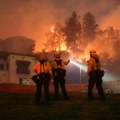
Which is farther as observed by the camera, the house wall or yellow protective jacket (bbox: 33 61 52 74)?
the house wall

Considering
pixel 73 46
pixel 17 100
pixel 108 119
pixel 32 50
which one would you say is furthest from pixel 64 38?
pixel 108 119

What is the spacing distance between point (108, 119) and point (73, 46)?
67.1 metres

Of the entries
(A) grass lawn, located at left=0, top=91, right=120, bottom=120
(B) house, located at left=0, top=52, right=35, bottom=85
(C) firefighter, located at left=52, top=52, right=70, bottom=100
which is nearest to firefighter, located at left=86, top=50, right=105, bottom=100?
(A) grass lawn, located at left=0, top=91, right=120, bottom=120

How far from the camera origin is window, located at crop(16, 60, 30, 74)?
58625 millimetres

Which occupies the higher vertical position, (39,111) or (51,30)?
(51,30)

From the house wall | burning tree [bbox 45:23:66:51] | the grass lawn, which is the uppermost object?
burning tree [bbox 45:23:66:51]

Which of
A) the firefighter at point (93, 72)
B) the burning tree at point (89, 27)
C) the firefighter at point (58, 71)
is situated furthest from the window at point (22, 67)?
the firefighter at point (93, 72)

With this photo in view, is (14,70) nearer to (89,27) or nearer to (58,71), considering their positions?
(89,27)

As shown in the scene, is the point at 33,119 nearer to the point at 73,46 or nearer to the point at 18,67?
the point at 18,67

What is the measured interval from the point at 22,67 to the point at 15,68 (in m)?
1.67

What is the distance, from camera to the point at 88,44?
82.4 metres

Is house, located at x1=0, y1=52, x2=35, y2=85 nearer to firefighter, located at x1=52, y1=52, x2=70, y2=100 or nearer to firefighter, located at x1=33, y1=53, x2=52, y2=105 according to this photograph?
firefighter, located at x1=52, y1=52, x2=70, y2=100

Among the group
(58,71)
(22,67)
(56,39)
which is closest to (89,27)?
(56,39)

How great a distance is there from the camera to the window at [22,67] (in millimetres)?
58625
